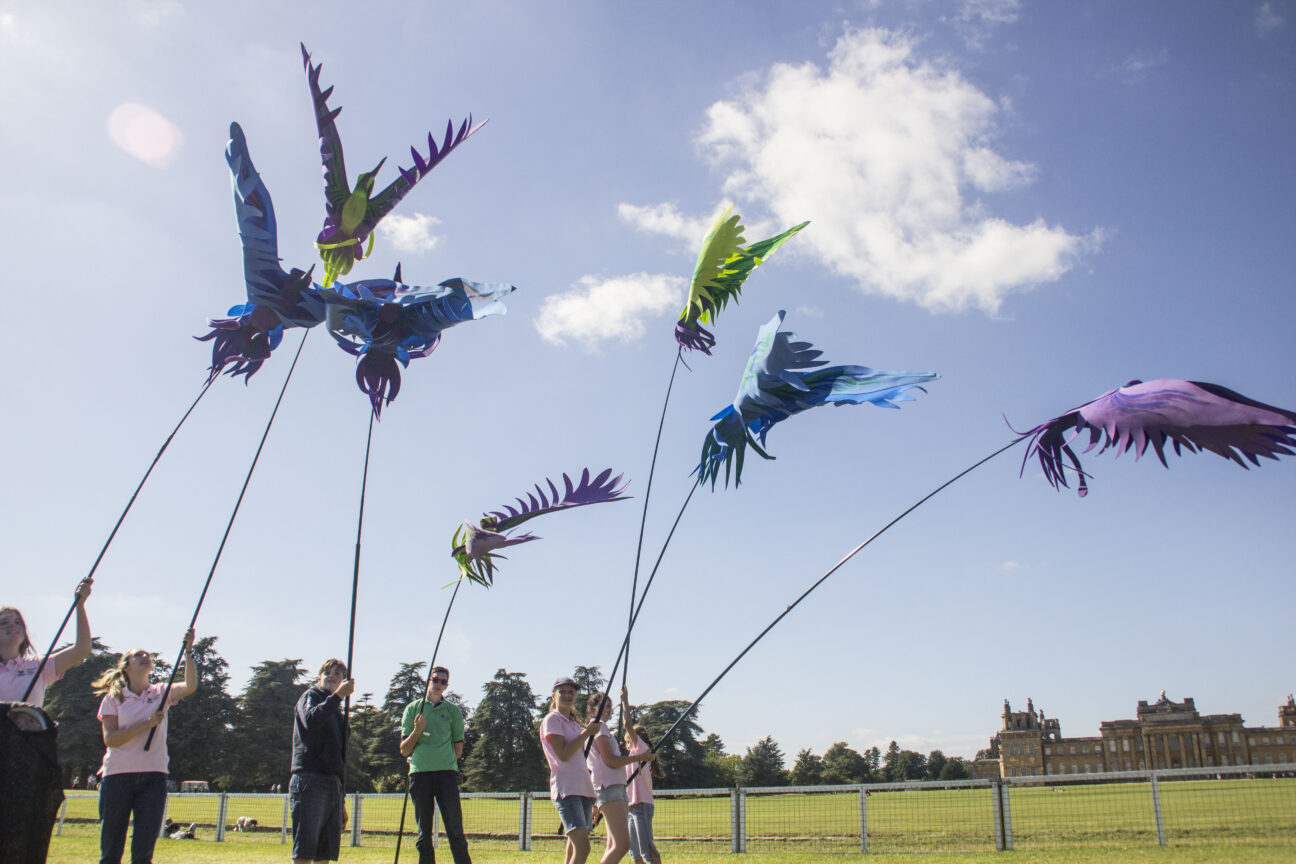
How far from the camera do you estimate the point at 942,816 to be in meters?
16.5

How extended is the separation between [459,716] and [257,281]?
12.3 ft

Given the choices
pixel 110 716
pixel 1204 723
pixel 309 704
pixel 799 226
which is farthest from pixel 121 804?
pixel 1204 723

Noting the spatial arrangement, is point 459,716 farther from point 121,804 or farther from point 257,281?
point 257,281

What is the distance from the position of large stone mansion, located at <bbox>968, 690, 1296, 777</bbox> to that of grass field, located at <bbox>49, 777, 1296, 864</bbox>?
102389mm

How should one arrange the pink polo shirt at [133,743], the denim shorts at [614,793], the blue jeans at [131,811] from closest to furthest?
the blue jeans at [131,811]
the pink polo shirt at [133,743]
the denim shorts at [614,793]

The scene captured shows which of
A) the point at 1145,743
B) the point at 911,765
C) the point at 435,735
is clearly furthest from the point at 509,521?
the point at 1145,743

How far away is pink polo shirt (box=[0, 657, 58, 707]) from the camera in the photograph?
15.5 ft

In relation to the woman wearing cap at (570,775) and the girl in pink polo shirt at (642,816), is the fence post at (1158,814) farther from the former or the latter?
the woman wearing cap at (570,775)

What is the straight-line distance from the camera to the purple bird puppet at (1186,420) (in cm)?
416

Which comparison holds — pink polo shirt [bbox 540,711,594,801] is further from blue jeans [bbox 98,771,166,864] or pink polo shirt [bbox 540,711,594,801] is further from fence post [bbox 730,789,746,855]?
fence post [bbox 730,789,746,855]

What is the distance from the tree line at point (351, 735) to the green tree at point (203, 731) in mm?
59

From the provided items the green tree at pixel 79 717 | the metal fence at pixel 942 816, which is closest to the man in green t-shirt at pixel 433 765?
the metal fence at pixel 942 816

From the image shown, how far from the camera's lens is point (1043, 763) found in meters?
122

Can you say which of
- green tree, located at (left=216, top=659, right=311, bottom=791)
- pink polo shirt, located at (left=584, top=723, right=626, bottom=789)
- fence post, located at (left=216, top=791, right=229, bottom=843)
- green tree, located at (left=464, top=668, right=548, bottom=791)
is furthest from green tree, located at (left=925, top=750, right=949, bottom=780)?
pink polo shirt, located at (left=584, top=723, right=626, bottom=789)
